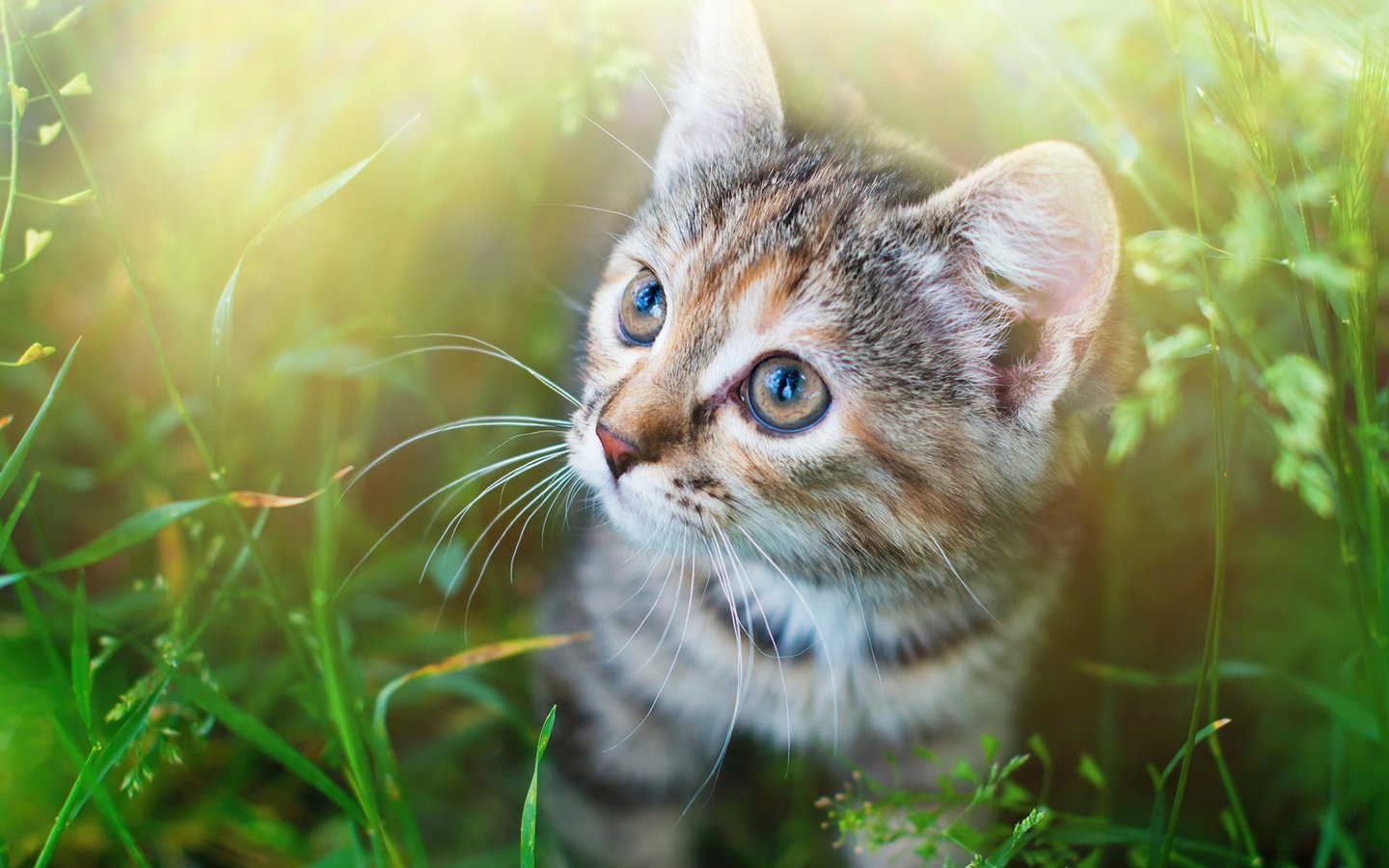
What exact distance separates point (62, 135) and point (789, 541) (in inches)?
63.7

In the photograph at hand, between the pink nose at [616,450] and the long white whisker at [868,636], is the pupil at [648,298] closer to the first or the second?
the pink nose at [616,450]

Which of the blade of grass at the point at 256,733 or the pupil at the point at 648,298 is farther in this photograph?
the pupil at the point at 648,298

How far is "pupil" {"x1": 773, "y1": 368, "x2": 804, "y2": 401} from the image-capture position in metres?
1.11

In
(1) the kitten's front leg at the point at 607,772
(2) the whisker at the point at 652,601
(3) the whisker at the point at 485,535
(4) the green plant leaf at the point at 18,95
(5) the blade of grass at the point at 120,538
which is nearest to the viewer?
(4) the green plant leaf at the point at 18,95

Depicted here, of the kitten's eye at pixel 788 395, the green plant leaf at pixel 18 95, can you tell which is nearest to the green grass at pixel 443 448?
the green plant leaf at pixel 18 95

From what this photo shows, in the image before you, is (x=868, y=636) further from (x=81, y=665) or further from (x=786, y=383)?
(x=81, y=665)

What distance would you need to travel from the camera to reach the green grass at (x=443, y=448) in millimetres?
1178

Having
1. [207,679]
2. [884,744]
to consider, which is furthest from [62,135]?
[884,744]

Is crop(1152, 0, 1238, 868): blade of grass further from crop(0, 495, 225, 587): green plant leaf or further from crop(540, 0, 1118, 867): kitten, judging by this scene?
crop(0, 495, 225, 587): green plant leaf

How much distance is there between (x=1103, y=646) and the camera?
1.74 meters

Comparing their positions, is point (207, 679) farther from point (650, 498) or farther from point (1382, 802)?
point (1382, 802)

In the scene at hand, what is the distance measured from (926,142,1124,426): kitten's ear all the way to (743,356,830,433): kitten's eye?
21 cm

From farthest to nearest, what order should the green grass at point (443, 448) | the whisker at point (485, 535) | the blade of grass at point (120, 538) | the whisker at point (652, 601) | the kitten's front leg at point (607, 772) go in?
the kitten's front leg at point (607, 772) → the whisker at point (652, 601) → the whisker at point (485, 535) → the green grass at point (443, 448) → the blade of grass at point (120, 538)

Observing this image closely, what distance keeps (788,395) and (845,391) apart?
67 millimetres
